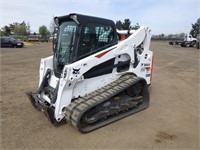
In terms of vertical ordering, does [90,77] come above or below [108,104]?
above

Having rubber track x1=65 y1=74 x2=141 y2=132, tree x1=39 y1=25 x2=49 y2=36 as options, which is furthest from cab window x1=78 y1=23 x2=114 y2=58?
tree x1=39 y1=25 x2=49 y2=36

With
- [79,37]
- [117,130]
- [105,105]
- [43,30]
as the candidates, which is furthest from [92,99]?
[43,30]

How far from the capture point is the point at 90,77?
4.48 meters

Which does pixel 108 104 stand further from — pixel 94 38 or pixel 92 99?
pixel 94 38

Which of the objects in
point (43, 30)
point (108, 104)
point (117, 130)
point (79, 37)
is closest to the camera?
point (117, 130)

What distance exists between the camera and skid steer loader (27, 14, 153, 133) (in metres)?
4.02

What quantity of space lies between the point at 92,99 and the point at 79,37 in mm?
1342

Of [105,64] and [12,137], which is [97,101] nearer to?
[105,64]

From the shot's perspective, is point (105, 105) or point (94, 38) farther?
point (94, 38)

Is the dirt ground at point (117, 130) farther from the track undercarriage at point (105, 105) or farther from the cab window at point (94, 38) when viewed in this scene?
the cab window at point (94, 38)

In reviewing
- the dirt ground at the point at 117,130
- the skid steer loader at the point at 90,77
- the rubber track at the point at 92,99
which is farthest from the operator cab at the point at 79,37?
the dirt ground at the point at 117,130

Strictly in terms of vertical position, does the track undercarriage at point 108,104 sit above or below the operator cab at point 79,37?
below

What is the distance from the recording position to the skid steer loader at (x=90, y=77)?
13.2 ft

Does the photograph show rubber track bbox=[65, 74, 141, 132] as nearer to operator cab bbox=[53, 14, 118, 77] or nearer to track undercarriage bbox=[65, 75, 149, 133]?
track undercarriage bbox=[65, 75, 149, 133]
